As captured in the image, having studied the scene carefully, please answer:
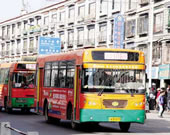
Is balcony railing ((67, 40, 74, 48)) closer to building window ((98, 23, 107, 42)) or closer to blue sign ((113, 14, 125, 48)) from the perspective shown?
building window ((98, 23, 107, 42))

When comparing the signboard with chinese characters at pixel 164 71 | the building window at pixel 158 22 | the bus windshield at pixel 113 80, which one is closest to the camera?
the bus windshield at pixel 113 80

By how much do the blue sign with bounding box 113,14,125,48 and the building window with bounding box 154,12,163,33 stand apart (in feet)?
14.2

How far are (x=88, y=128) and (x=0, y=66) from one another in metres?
14.1

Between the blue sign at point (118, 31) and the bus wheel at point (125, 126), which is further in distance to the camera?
the blue sign at point (118, 31)

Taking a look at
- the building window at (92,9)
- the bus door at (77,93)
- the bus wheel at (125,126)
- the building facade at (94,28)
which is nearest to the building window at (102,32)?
the building facade at (94,28)

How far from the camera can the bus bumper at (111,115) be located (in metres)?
18.8

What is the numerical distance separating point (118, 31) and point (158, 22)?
535 centimetres

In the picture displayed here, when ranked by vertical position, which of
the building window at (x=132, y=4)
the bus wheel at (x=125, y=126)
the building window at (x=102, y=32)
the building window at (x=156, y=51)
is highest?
the building window at (x=132, y=4)

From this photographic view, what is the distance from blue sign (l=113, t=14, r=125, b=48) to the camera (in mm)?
49938

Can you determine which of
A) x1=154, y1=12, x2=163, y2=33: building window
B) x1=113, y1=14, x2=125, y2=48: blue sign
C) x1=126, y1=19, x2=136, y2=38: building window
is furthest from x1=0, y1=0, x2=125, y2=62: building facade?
x1=154, y1=12, x2=163, y2=33: building window

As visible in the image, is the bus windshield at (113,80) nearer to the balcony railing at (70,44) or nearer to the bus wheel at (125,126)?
the bus wheel at (125,126)

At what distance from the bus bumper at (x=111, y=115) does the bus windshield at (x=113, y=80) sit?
0.70m

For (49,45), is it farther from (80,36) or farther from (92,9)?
(80,36)

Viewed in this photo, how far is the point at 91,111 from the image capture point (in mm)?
18828
